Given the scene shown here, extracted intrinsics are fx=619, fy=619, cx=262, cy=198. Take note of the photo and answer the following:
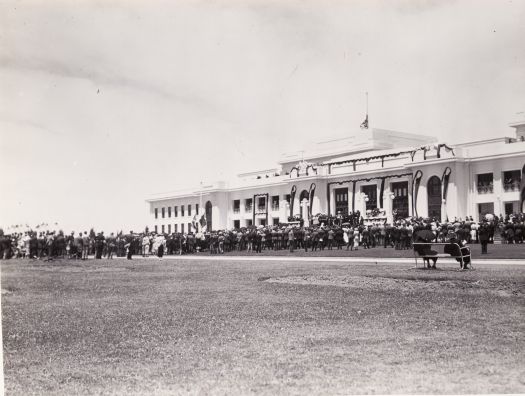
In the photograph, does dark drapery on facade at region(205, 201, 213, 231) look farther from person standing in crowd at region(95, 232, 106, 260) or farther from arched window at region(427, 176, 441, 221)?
person standing in crowd at region(95, 232, 106, 260)

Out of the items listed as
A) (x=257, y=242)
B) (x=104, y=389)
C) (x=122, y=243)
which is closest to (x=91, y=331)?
(x=104, y=389)

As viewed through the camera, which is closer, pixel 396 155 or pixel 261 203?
pixel 396 155

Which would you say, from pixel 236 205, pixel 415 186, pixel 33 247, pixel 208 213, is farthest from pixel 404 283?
pixel 208 213

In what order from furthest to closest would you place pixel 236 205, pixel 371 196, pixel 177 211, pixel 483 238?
pixel 177 211, pixel 236 205, pixel 371 196, pixel 483 238

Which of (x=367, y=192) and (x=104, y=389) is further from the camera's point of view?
(x=367, y=192)

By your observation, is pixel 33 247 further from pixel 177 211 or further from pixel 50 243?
pixel 177 211

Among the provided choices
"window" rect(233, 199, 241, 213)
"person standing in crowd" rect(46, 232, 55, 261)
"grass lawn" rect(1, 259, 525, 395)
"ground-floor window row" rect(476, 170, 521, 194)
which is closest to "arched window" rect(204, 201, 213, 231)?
"window" rect(233, 199, 241, 213)

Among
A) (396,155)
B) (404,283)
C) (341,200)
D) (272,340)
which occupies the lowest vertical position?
(272,340)

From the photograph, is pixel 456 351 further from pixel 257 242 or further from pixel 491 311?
pixel 257 242
